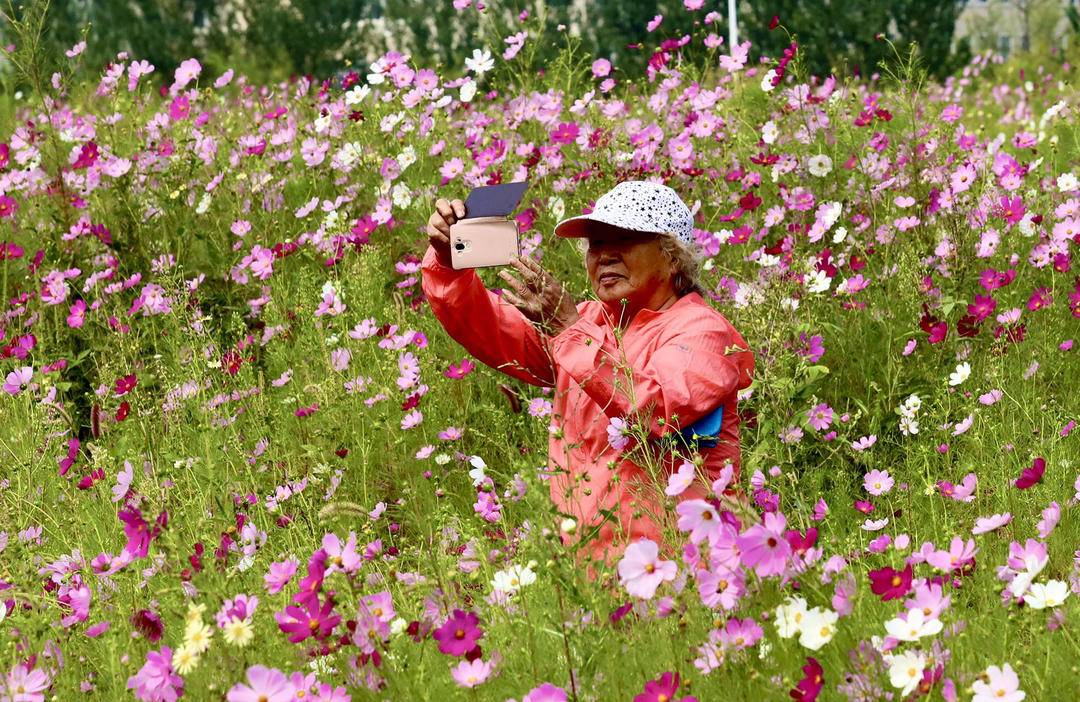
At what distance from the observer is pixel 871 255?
452 cm

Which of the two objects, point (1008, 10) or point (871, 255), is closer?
point (871, 255)

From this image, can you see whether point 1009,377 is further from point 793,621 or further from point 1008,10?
point 1008,10

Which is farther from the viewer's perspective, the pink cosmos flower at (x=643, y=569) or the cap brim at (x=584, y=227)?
the cap brim at (x=584, y=227)

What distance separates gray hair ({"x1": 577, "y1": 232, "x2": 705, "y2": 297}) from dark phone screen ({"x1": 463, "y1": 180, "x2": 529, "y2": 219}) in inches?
13.7

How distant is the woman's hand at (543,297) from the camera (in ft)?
10.2

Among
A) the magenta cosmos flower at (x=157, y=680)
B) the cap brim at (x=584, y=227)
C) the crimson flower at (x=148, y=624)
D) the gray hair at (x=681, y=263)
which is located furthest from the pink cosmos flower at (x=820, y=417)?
the magenta cosmos flower at (x=157, y=680)

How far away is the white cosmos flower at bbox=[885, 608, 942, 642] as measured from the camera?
1.73 metres

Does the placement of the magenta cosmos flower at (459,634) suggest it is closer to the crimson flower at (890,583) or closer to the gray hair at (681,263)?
the crimson flower at (890,583)

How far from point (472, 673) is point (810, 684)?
487 mm

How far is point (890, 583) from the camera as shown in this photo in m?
1.90

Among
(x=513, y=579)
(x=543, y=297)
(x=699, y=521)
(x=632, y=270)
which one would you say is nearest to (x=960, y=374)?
(x=632, y=270)

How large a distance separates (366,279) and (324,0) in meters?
14.6

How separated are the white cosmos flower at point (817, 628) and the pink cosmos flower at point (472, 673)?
1.48 feet

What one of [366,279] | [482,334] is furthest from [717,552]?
[366,279]
